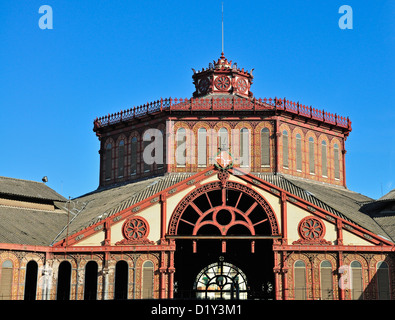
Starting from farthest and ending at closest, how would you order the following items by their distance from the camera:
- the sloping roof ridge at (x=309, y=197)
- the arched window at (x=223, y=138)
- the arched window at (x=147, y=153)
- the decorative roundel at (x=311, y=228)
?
the arched window at (x=147, y=153), the arched window at (x=223, y=138), the sloping roof ridge at (x=309, y=197), the decorative roundel at (x=311, y=228)

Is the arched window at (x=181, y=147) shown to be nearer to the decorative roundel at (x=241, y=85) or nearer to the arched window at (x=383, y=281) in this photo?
the decorative roundel at (x=241, y=85)

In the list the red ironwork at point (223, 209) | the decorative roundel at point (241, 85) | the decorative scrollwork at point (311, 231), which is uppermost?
the decorative roundel at point (241, 85)

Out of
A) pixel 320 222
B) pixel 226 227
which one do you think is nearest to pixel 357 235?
pixel 320 222

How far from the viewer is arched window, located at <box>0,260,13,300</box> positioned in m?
57.8

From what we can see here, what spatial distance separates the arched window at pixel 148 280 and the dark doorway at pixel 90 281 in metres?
3.80

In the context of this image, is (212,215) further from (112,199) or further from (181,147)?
(181,147)

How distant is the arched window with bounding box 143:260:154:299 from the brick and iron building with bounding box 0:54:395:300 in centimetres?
8

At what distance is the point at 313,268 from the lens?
60.2 meters

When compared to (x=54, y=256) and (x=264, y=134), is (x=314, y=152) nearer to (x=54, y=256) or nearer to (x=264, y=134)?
(x=264, y=134)

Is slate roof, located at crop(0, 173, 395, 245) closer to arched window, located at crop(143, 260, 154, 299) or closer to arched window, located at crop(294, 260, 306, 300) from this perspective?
arched window, located at crop(294, 260, 306, 300)

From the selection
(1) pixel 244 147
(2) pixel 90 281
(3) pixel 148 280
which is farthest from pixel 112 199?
(1) pixel 244 147

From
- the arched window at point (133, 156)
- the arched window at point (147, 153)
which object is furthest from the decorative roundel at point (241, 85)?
the arched window at point (133, 156)

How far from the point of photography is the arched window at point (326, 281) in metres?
59.8

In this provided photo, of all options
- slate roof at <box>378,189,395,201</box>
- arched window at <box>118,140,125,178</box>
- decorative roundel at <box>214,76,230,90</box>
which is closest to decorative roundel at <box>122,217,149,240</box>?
arched window at <box>118,140,125,178</box>
